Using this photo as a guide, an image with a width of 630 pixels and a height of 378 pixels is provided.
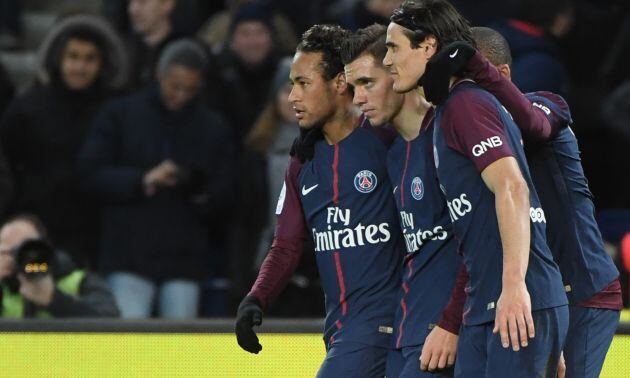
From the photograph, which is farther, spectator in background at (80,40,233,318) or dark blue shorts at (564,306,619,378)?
spectator in background at (80,40,233,318)

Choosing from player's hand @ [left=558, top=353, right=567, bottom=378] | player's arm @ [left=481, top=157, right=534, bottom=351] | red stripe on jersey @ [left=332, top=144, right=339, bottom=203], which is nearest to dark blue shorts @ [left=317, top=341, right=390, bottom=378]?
red stripe on jersey @ [left=332, top=144, right=339, bottom=203]

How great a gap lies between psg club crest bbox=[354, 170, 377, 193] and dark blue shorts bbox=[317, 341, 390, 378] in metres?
0.54

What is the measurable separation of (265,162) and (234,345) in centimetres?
195

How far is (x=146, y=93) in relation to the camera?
7723 mm

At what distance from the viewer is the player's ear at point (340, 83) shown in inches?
202

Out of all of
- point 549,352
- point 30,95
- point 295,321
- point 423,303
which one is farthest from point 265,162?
point 549,352

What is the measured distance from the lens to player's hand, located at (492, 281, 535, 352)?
4.04m

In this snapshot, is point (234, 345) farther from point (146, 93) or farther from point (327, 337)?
point (146, 93)

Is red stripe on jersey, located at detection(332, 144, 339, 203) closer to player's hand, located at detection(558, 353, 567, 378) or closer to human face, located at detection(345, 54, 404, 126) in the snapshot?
human face, located at detection(345, 54, 404, 126)

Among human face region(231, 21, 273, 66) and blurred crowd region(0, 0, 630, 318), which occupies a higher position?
human face region(231, 21, 273, 66)

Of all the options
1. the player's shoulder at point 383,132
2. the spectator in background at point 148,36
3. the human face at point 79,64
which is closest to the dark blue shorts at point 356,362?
the player's shoulder at point 383,132

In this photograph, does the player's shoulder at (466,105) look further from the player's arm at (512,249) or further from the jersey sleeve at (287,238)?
the jersey sleeve at (287,238)

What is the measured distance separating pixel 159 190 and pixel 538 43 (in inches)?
85.4

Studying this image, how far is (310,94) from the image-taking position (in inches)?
200
